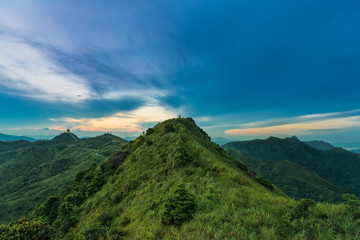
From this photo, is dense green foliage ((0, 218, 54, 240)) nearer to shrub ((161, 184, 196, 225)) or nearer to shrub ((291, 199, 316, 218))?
shrub ((161, 184, 196, 225))

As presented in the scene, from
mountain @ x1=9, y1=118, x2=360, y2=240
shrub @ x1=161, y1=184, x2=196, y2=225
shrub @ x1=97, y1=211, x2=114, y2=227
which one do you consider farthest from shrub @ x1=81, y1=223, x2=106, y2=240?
shrub @ x1=161, y1=184, x2=196, y2=225

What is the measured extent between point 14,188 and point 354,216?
178 metres

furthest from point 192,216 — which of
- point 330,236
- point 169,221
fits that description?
point 330,236

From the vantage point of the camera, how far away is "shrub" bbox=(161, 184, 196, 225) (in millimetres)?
7991

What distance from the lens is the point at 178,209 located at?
8133mm

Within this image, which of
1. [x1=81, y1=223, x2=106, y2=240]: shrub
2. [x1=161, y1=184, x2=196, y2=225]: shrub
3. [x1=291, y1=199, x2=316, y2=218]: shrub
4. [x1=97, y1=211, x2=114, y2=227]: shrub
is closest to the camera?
[x1=291, y1=199, x2=316, y2=218]: shrub

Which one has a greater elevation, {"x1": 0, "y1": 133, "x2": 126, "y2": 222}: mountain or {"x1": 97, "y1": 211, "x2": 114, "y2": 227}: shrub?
{"x1": 97, "y1": 211, "x2": 114, "y2": 227}: shrub

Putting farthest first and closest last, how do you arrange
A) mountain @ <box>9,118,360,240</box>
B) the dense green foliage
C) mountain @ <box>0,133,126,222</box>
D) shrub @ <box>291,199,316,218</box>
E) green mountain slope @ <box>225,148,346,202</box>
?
green mountain slope @ <box>225,148,346,202</box> → mountain @ <box>0,133,126,222</box> → the dense green foliage → shrub @ <box>291,199,316,218</box> → mountain @ <box>9,118,360,240</box>

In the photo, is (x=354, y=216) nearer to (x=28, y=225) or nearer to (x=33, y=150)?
(x=28, y=225)

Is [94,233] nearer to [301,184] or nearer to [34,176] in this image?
[34,176]

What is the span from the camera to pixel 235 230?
6156 mm

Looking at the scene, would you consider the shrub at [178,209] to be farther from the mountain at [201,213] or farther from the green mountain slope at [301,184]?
the green mountain slope at [301,184]

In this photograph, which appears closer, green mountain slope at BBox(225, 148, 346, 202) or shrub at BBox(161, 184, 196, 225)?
shrub at BBox(161, 184, 196, 225)

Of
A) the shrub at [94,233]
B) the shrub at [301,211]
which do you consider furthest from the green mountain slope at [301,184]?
the shrub at [94,233]
